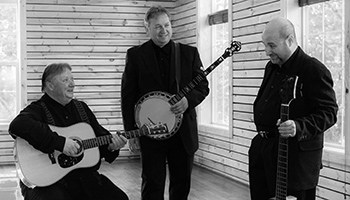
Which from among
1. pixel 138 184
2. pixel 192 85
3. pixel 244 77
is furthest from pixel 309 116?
pixel 138 184

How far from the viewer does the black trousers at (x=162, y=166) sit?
11.8 feet

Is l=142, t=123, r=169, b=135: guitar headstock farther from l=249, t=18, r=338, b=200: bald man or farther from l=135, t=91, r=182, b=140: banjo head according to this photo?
l=249, t=18, r=338, b=200: bald man

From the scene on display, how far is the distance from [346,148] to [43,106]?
2.46m

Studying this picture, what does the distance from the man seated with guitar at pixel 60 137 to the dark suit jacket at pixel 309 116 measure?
111cm

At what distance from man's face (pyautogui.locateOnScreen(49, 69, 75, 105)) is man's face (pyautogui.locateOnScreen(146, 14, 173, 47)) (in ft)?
2.18

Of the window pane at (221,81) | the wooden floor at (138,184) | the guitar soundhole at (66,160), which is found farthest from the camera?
the window pane at (221,81)

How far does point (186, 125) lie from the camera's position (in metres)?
3.63

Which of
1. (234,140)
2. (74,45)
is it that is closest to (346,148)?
(234,140)

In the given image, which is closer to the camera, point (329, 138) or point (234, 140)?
point (329, 138)

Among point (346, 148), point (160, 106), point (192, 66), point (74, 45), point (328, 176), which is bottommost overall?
point (328, 176)

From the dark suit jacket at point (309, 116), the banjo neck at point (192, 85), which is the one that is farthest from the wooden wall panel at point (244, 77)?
the dark suit jacket at point (309, 116)

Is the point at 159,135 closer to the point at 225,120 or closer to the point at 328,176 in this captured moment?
the point at 328,176

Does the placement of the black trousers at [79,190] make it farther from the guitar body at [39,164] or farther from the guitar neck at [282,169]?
the guitar neck at [282,169]

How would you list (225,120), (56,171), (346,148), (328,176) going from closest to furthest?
(56,171) → (346,148) → (328,176) → (225,120)
